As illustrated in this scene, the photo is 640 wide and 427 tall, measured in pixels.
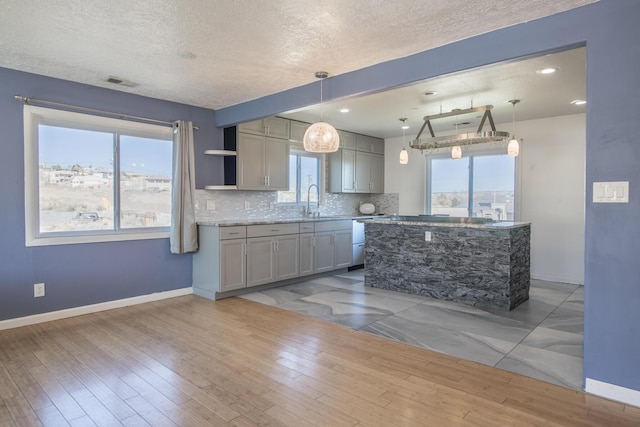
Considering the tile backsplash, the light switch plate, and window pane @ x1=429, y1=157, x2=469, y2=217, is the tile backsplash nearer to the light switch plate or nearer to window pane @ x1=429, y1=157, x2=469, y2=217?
window pane @ x1=429, y1=157, x2=469, y2=217

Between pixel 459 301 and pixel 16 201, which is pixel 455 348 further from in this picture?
pixel 16 201

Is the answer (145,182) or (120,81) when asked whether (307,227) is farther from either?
(120,81)

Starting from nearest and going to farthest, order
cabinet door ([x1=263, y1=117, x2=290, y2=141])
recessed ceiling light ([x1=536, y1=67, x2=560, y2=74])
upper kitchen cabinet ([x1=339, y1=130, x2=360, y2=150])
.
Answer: recessed ceiling light ([x1=536, y1=67, x2=560, y2=74]), cabinet door ([x1=263, y1=117, x2=290, y2=141]), upper kitchen cabinet ([x1=339, y1=130, x2=360, y2=150])

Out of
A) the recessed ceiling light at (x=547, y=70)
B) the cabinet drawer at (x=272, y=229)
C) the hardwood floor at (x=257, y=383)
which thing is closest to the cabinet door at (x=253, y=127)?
the cabinet drawer at (x=272, y=229)

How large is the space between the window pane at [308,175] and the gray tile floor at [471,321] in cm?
174

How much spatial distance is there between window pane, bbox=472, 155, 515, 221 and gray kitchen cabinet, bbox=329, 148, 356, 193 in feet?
6.91

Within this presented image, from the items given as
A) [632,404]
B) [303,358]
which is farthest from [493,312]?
[303,358]

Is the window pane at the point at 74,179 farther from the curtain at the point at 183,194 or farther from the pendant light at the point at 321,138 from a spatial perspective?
the pendant light at the point at 321,138

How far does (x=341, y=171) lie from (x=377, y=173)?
1.05 metres

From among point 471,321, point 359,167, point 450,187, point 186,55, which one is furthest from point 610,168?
point 359,167

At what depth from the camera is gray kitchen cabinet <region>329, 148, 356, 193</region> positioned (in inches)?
260

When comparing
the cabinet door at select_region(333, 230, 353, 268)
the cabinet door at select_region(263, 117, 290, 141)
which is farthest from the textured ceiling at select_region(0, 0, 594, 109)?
the cabinet door at select_region(333, 230, 353, 268)

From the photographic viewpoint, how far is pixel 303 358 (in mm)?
2807

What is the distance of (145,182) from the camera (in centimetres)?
448
